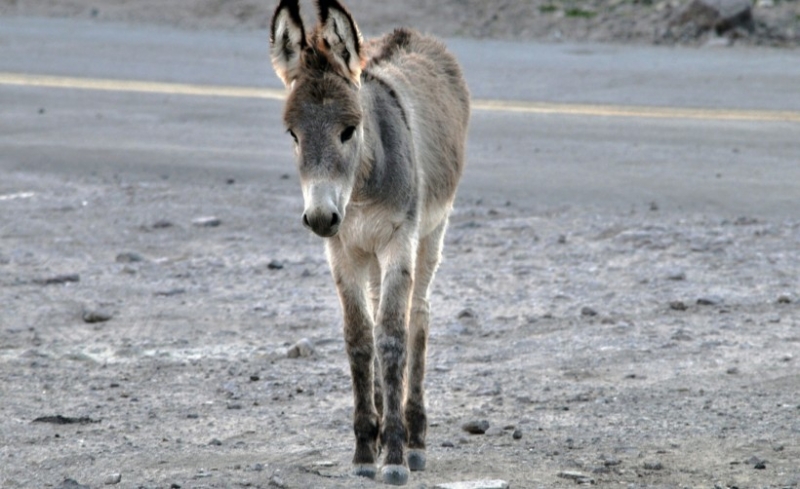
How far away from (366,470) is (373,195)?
1115 mm

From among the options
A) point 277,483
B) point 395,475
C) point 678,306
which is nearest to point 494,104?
point 678,306

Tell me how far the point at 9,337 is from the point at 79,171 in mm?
4584

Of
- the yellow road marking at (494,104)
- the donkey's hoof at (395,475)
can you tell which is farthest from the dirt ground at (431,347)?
the yellow road marking at (494,104)

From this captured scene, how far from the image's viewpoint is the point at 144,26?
836 inches

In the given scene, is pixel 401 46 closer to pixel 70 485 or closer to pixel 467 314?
pixel 467 314

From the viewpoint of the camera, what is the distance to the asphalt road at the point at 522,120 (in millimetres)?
11797

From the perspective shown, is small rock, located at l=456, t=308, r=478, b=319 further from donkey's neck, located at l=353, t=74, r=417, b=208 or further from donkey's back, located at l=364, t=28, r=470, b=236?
donkey's neck, located at l=353, t=74, r=417, b=208

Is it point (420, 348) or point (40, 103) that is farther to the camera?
point (40, 103)

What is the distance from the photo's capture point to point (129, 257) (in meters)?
9.55

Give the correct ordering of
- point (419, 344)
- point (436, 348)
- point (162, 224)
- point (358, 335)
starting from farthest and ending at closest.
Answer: point (162, 224) → point (436, 348) → point (419, 344) → point (358, 335)

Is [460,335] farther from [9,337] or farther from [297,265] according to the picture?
[9,337]

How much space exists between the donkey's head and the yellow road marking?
7.97m

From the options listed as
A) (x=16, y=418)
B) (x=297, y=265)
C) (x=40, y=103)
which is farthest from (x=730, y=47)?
(x=16, y=418)

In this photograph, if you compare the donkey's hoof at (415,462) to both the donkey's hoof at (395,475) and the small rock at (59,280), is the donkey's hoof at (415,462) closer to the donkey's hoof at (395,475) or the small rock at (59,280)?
the donkey's hoof at (395,475)
